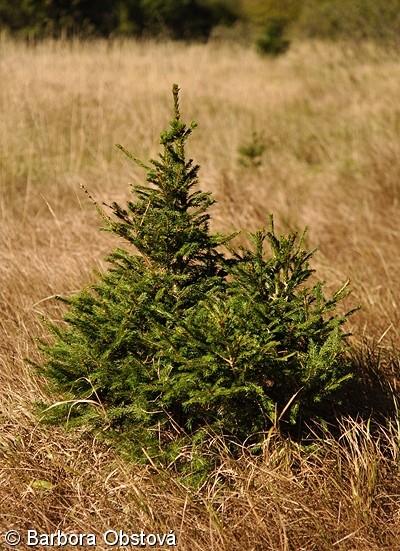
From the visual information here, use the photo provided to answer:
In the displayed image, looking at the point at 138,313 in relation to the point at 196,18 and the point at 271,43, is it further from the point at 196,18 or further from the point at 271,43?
the point at 196,18

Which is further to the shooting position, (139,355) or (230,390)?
(139,355)

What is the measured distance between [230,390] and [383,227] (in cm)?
263

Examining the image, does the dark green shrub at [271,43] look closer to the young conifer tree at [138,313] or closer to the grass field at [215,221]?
the grass field at [215,221]

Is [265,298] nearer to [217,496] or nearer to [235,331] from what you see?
[235,331]

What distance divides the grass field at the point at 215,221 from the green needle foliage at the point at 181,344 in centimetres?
10

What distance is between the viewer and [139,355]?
2.22 meters

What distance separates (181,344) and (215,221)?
2099 millimetres

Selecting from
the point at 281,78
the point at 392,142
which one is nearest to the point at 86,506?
the point at 392,142

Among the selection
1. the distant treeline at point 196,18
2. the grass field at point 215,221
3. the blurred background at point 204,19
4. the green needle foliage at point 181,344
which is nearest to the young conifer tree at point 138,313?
the green needle foliage at point 181,344

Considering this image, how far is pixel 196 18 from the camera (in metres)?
16.4

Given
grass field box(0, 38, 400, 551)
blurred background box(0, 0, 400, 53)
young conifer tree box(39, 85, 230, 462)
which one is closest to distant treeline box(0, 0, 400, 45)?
blurred background box(0, 0, 400, 53)

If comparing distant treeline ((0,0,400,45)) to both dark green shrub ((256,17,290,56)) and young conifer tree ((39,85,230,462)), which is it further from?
young conifer tree ((39,85,230,462))

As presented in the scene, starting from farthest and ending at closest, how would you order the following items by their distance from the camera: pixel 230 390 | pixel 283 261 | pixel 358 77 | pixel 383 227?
pixel 358 77, pixel 383 227, pixel 283 261, pixel 230 390

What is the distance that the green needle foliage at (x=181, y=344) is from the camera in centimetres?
207
